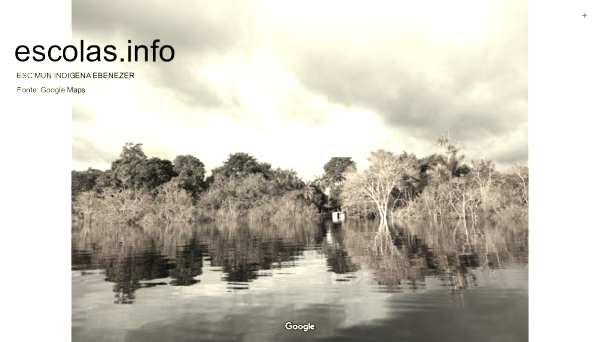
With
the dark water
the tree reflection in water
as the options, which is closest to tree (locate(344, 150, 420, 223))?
the tree reflection in water

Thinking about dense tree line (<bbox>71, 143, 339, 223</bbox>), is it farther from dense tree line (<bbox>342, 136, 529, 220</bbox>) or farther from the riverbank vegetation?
dense tree line (<bbox>342, 136, 529, 220</bbox>)

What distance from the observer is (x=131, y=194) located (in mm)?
50094

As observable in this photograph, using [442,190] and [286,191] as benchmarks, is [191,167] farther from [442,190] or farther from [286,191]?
[442,190]

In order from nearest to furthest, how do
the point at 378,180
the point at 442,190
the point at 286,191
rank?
1. the point at 378,180
2. the point at 442,190
3. the point at 286,191

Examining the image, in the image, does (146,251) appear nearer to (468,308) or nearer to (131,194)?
(468,308)

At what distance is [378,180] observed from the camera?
152ft

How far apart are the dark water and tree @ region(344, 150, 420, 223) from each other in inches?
1096

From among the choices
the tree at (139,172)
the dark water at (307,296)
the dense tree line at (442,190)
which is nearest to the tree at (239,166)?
the tree at (139,172)

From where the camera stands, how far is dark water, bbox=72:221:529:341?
8.16m

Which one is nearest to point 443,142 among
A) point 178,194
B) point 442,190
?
point 442,190

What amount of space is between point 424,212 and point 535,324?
42.3 meters

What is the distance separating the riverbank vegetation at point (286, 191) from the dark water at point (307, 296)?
28.7 m

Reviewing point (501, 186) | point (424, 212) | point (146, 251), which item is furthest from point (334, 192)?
point (146, 251)

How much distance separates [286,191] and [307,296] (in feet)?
175
